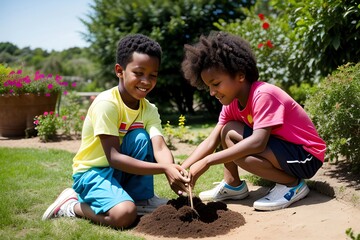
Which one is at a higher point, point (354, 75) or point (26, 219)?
point (354, 75)

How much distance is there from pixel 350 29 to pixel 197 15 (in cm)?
574

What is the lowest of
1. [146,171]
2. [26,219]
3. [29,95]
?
[26,219]

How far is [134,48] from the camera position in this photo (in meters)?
3.50

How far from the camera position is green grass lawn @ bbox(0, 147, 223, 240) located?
2.98 metres

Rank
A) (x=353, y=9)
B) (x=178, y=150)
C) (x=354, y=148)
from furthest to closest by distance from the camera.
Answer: (x=178, y=150)
(x=353, y=9)
(x=354, y=148)

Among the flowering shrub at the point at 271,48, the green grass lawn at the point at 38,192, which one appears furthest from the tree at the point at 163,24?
the green grass lawn at the point at 38,192

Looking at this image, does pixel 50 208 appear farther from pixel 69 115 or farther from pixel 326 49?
pixel 69 115

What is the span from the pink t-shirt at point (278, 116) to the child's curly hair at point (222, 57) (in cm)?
19

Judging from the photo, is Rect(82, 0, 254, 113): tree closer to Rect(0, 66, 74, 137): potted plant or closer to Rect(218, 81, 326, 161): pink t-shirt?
Rect(0, 66, 74, 137): potted plant

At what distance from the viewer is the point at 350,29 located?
5105 mm

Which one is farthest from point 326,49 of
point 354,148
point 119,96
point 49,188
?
point 49,188

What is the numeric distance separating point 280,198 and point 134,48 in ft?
5.59

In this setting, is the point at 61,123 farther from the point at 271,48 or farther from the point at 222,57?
the point at 222,57

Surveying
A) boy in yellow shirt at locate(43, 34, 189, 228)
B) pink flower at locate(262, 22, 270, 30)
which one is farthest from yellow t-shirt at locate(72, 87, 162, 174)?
pink flower at locate(262, 22, 270, 30)
